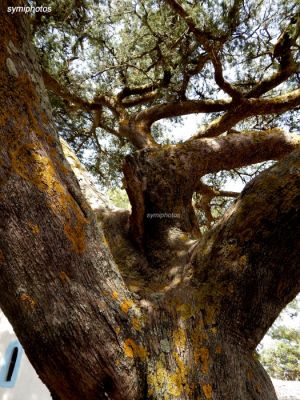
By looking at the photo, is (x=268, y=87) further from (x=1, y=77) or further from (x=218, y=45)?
(x=1, y=77)

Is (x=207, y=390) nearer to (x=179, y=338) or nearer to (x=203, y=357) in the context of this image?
(x=203, y=357)

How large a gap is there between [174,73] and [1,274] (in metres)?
5.14

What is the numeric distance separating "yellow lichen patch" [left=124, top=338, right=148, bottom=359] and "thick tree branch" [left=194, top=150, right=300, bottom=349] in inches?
20.7

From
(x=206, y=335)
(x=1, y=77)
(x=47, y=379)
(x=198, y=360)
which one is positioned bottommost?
(x=47, y=379)

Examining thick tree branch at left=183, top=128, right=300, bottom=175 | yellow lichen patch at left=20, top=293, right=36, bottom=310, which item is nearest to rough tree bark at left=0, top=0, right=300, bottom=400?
yellow lichen patch at left=20, top=293, right=36, bottom=310

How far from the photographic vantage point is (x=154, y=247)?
2756mm

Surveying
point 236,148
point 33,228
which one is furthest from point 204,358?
point 236,148

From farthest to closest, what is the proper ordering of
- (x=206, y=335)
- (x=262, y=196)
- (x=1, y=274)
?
(x=262, y=196), (x=206, y=335), (x=1, y=274)

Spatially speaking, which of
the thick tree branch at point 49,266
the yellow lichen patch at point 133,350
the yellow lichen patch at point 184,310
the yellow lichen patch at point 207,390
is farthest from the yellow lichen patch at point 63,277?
the yellow lichen patch at point 207,390

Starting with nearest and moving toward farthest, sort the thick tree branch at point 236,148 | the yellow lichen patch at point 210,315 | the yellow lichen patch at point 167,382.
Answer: the yellow lichen patch at point 167,382 < the yellow lichen patch at point 210,315 < the thick tree branch at point 236,148

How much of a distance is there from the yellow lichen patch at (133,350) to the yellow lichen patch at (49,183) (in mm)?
492

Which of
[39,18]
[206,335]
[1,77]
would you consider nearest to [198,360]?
[206,335]

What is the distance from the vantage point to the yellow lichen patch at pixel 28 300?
53.6 inches

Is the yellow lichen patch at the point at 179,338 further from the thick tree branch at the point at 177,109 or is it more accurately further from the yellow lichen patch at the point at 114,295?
the thick tree branch at the point at 177,109
